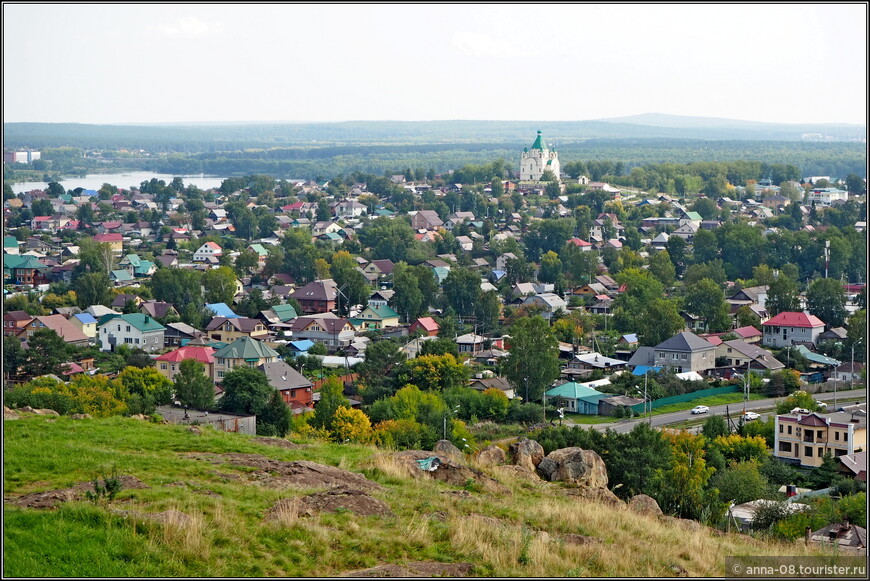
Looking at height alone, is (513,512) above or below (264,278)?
above

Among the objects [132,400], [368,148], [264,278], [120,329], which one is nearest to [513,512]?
[132,400]

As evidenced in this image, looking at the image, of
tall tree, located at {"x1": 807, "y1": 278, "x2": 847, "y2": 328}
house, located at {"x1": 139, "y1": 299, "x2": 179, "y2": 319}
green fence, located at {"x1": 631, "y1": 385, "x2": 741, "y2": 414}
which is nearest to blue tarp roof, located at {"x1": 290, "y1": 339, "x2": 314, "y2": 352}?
house, located at {"x1": 139, "y1": 299, "x2": 179, "y2": 319}

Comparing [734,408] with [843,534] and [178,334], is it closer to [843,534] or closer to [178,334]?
[843,534]

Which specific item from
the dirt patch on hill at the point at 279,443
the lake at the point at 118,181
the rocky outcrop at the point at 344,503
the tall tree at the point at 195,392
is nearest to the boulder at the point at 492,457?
the dirt patch on hill at the point at 279,443

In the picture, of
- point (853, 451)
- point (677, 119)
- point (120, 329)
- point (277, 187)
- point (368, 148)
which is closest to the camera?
point (853, 451)

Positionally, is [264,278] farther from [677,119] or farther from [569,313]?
[677,119]

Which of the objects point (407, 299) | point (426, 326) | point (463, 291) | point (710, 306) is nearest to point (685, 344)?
point (710, 306)

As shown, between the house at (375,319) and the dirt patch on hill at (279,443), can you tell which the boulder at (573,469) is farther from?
the house at (375,319)
